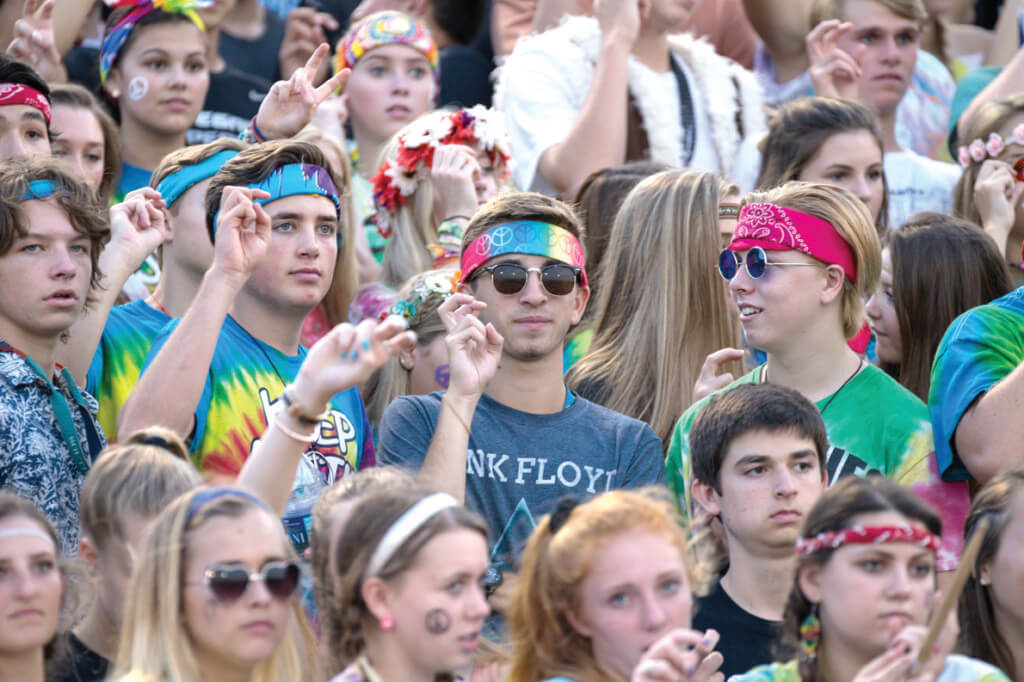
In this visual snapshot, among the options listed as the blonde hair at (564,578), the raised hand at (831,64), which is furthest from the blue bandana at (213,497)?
the raised hand at (831,64)

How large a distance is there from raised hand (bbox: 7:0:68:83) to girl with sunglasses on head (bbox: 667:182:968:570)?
122 inches

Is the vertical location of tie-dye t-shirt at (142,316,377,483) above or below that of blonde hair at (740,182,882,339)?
below

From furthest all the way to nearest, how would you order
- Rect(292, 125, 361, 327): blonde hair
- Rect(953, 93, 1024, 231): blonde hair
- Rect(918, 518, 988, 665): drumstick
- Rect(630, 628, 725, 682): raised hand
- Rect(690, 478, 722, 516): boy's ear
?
Rect(953, 93, 1024, 231): blonde hair, Rect(292, 125, 361, 327): blonde hair, Rect(690, 478, 722, 516): boy's ear, Rect(630, 628, 725, 682): raised hand, Rect(918, 518, 988, 665): drumstick

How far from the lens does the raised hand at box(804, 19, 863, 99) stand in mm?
7047

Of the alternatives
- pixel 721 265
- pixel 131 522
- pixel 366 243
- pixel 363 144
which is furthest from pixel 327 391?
pixel 363 144

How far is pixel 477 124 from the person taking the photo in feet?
20.9

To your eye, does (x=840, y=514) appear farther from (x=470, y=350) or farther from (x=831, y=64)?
(x=831, y=64)

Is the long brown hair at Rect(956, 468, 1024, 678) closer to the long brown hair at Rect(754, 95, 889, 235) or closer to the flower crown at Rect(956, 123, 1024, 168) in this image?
the long brown hair at Rect(754, 95, 889, 235)

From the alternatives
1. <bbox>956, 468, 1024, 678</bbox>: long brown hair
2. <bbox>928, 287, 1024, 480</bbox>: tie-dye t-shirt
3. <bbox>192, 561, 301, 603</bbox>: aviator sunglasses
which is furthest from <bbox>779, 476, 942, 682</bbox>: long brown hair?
<bbox>192, 561, 301, 603</bbox>: aviator sunglasses

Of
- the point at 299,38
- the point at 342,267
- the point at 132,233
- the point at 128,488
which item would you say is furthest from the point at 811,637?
the point at 299,38

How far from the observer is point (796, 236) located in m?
4.86

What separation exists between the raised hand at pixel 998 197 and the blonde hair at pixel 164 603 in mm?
3815

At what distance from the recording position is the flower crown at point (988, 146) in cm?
629

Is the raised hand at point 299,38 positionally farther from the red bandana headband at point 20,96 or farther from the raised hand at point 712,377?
the raised hand at point 712,377
